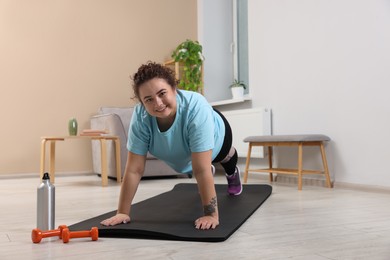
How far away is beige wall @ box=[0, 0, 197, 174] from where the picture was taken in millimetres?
4395

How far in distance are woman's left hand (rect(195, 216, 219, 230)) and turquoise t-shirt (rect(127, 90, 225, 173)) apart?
10.5 inches

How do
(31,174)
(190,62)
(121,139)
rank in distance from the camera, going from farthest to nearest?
(190,62), (31,174), (121,139)

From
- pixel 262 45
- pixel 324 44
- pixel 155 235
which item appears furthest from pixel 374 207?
pixel 262 45

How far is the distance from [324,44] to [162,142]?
1988 mm

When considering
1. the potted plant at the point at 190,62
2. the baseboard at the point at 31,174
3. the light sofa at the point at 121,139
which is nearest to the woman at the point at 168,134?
the light sofa at the point at 121,139

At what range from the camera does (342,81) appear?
10.4ft

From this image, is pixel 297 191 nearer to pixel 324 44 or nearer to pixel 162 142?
pixel 324 44

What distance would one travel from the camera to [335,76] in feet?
10.6

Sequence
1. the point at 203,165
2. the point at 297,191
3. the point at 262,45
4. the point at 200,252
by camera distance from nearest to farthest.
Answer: the point at 200,252 < the point at 203,165 < the point at 297,191 < the point at 262,45

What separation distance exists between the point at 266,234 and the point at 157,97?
0.65 meters

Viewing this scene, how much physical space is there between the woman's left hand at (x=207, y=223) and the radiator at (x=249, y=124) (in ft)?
7.26

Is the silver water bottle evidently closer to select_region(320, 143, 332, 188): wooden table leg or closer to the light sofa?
select_region(320, 143, 332, 188): wooden table leg

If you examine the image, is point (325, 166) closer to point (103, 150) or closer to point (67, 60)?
point (103, 150)

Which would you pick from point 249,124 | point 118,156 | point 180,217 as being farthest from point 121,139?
point 180,217
